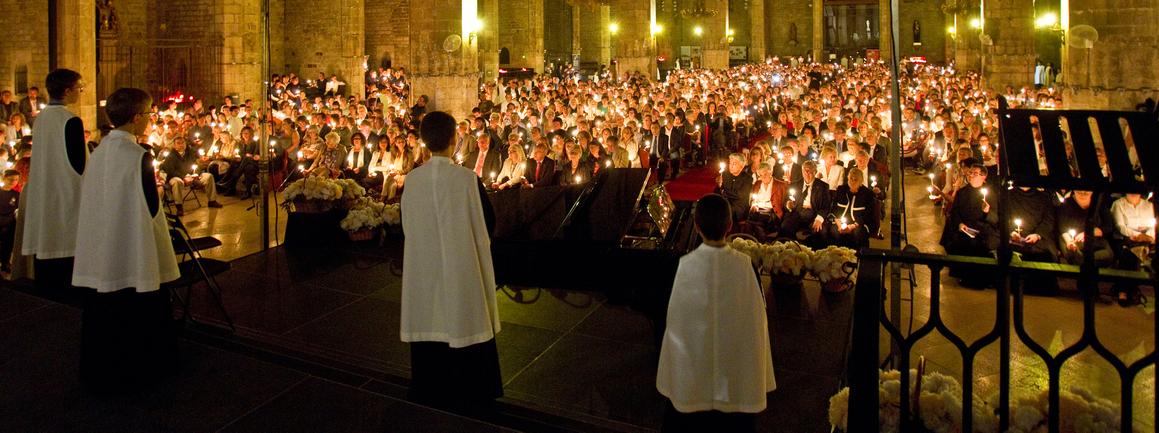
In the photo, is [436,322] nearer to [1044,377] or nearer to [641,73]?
[1044,377]

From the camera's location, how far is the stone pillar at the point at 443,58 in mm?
15578

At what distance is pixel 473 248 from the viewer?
162 inches

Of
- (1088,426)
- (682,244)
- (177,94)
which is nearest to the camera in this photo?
(1088,426)

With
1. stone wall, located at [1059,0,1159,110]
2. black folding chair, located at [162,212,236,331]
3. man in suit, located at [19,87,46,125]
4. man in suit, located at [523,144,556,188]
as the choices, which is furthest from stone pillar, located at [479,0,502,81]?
black folding chair, located at [162,212,236,331]

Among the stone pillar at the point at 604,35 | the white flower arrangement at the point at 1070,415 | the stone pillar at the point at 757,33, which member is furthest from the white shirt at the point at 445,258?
the stone pillar at the point at 757,33

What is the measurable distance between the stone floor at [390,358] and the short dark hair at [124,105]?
1.51 metres

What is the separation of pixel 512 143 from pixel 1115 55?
9.59 meters

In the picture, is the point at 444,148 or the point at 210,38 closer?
the point at 444,148

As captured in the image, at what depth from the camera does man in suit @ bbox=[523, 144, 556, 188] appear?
10109 mm

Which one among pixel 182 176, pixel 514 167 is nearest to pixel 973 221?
pixel 514 167

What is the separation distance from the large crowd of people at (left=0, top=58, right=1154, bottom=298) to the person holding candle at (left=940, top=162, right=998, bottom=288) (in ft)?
0.04

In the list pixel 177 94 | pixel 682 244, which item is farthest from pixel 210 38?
pixel 682 244

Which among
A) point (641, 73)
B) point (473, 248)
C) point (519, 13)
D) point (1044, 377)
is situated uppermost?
point (519, 13)

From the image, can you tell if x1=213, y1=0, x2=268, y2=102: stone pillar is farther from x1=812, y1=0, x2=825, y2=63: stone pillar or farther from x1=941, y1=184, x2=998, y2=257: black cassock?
x1=812, y1=0, x2=825, y2=63: stone pillar
